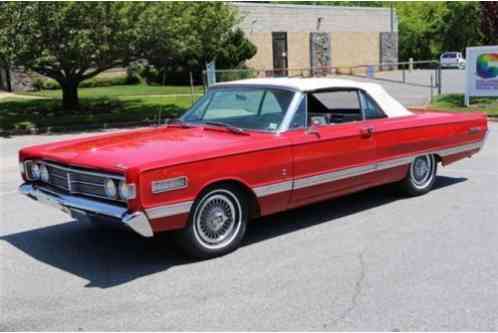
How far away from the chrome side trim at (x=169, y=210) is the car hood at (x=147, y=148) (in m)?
0.34

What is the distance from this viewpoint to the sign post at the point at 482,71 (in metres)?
18.9

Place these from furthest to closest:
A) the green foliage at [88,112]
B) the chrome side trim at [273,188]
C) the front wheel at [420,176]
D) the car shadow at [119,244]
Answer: the green foliage at [88,112] < the front wheel at [420,176] < the chrome side trim at [273,188] < the car shadow at [119,244]

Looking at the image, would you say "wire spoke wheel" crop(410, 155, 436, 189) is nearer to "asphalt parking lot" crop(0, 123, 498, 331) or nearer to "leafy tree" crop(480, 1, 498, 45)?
"asphalt parking lot" crop(0, 123, 498, 331)

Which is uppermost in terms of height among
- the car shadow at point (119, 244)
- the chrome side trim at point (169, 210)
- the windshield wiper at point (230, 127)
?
the windshield wiper at point (230, 127)

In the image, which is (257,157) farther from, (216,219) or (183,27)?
(183,27)

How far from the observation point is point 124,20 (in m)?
17.1

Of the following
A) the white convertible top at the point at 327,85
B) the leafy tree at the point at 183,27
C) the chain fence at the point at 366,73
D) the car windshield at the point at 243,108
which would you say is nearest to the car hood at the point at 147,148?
the car windshield at the point at 243,108

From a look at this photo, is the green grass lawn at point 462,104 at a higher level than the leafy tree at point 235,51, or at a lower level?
lower

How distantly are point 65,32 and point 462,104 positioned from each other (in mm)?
12262

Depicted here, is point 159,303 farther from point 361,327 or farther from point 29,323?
point 361,327

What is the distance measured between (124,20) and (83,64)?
1.87 meters

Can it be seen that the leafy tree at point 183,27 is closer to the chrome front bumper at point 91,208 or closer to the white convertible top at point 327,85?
the white convertible top at point 327,85

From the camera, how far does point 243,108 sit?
6574mm

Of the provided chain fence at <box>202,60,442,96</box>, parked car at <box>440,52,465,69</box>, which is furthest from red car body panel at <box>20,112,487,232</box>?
parked car at <box>440,52,465,69</box>
